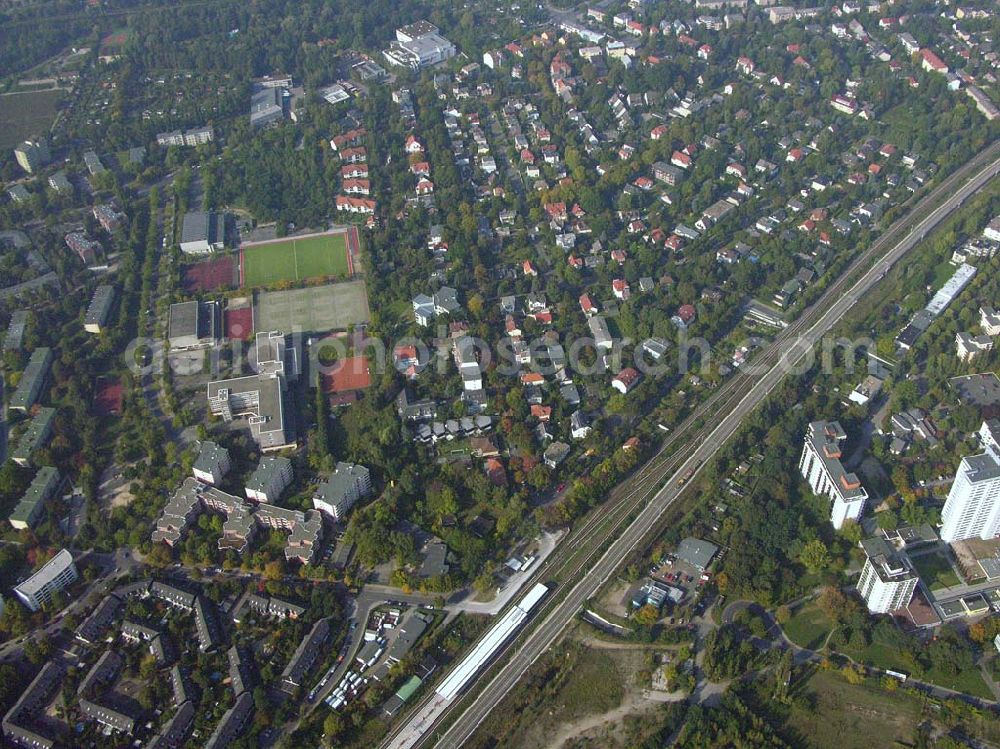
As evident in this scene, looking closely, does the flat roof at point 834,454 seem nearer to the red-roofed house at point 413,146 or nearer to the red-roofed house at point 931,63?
the red-roofed house at point 413,146

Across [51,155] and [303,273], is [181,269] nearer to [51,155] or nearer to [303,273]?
[303,273]


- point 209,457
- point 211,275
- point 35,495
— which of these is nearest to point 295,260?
point 211,275

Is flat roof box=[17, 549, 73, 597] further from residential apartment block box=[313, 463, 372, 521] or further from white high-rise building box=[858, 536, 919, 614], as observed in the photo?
white high-rise building box=[858, 536, 919, 614]

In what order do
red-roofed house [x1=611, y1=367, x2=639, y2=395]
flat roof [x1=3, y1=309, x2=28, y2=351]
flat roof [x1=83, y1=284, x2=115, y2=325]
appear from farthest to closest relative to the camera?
flat roof [x1=83, y1=284, x2=115, y2=325] < flat roof [x1=3, y1=309, x2=28, y2=351] < red-roofed house [x1=611, y1=367, x2=639, y2=395]

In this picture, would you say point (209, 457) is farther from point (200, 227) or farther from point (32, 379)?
point (200, 227)

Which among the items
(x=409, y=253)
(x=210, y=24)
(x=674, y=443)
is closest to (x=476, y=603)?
(x=674, y=443)

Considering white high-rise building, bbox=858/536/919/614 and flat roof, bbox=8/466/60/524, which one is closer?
white high-rise building, bbox=858/536/919/614

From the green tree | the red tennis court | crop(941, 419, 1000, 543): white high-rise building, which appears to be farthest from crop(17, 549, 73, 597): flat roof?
crop(941, 419, 1000, 543): white high-rise building
